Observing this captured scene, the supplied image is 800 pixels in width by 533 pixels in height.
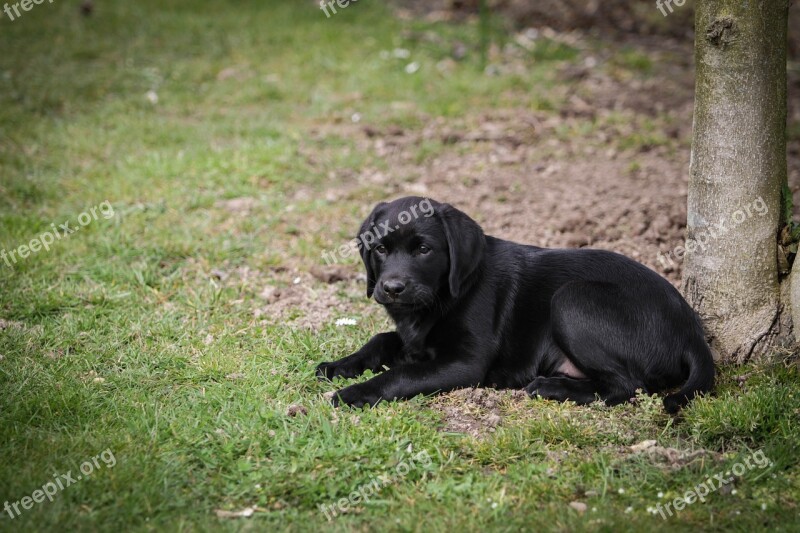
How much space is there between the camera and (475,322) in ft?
14.2

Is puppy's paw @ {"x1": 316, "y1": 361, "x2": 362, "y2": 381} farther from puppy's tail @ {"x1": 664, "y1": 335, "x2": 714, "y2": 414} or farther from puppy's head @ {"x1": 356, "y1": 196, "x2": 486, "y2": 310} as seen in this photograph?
puppy's tail @ {"x1": 664, "y1": 335, "x2": 714, "y2": 414}

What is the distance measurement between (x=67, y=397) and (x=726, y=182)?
140 inches

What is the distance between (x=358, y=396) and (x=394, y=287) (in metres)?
0.58

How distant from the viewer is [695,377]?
3951 mm

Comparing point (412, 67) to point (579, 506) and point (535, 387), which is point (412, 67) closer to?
point (535, 387)

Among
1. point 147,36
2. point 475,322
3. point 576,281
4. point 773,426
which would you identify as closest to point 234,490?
point 475,322

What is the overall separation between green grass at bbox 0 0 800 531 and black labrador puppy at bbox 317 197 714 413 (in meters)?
0.19

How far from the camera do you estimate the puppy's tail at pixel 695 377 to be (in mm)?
3838

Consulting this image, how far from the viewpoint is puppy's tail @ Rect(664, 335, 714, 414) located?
3.84 meters

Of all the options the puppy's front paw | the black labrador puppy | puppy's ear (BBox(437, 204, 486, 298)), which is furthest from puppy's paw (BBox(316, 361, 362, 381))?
puppy's ear (BBox(437, 204, 486, 298))

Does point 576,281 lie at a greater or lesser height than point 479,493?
greater

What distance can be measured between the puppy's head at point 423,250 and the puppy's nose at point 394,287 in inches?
0.4

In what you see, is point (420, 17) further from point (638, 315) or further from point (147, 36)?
point (638, 315)

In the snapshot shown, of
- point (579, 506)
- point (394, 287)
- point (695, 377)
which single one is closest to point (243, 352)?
point (394, 287)
